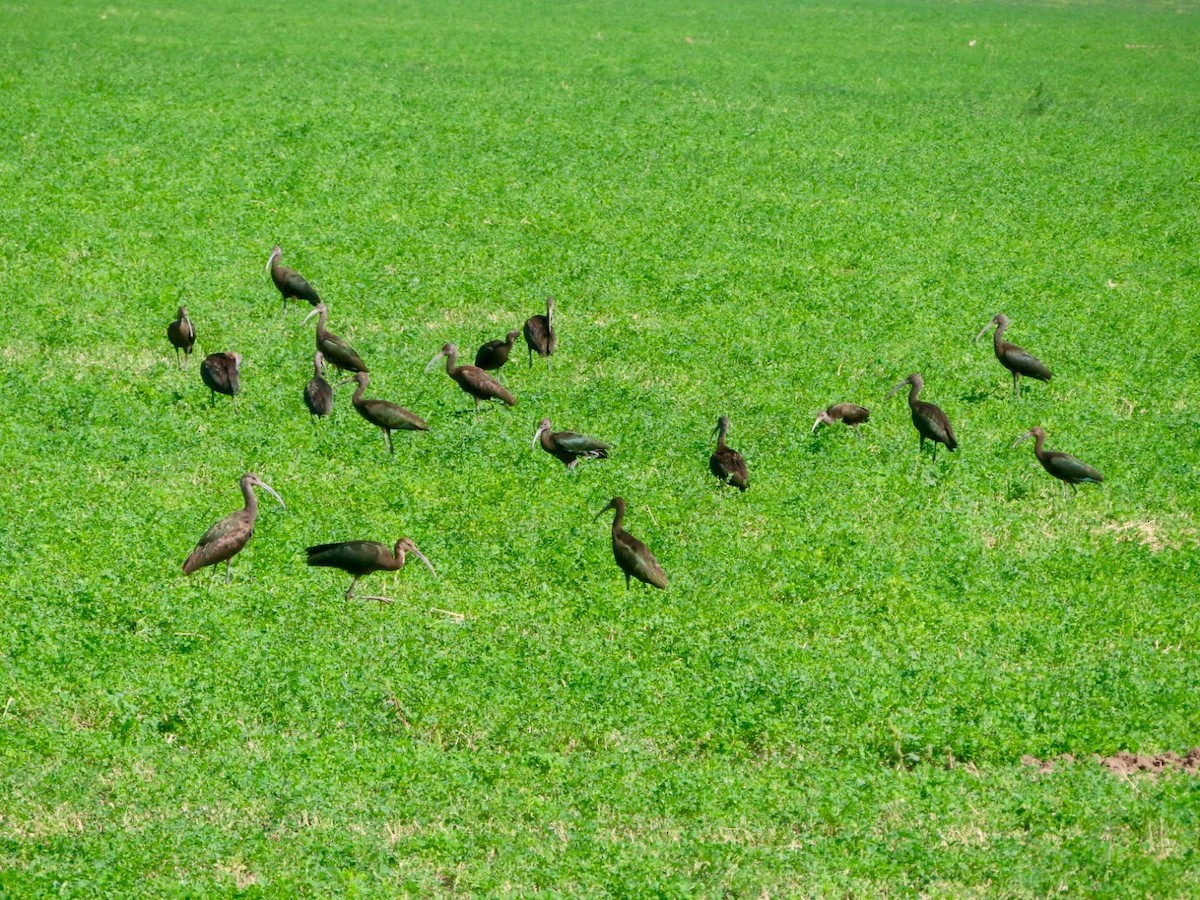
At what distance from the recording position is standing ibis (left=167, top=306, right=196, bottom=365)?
15.0 m

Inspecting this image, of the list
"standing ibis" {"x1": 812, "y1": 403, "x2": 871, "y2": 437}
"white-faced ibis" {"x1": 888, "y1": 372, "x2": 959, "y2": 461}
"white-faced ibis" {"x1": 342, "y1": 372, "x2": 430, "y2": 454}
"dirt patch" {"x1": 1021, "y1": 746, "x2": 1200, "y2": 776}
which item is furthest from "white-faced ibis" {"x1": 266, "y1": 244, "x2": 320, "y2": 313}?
"dirt patch" {"x1": 1021, "y1": 746, "x2": 1200, "y2": 776}

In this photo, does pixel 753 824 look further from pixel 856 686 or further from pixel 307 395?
pixel 307 395

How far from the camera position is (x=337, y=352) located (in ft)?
48.7

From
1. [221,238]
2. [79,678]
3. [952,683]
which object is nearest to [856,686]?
[952,683]

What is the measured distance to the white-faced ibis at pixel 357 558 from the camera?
1012 cm

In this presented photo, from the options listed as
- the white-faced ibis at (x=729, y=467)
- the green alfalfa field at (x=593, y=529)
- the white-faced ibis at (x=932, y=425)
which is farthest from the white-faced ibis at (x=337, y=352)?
the white-faced ibis at (x=932, y=425)

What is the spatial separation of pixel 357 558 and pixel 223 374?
4350mm

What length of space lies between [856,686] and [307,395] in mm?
6629

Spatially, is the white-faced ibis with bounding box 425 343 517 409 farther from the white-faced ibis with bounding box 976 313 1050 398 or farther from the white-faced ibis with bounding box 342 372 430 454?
the white-faced ibis with bounding box 976 313 1050 398

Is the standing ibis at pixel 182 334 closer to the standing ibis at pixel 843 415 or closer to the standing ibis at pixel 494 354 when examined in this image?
the standing ibis at pixel 494 354

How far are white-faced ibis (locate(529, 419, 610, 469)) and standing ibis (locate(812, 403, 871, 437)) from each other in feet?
7.26

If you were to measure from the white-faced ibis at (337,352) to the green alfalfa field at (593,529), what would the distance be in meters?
0.30

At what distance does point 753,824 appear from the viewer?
26.0ft

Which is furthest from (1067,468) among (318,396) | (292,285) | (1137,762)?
(292,285)
